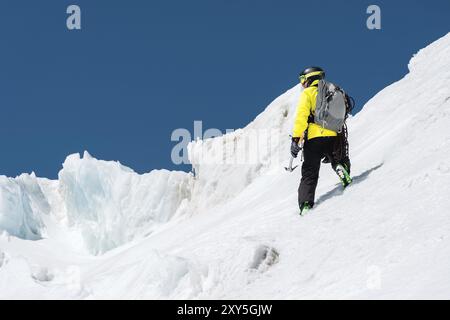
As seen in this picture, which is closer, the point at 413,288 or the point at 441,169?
the point at 413,288

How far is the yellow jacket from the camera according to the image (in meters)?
10.3

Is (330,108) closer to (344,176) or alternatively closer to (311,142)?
(311,142)

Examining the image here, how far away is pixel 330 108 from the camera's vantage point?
34.0 feet

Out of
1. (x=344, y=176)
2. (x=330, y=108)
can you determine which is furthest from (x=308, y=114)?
(x=344, y=176)

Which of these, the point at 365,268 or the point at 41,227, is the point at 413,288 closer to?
the point at 365,268

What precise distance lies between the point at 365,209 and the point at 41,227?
27.1m

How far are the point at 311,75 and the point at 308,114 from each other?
0.67 metres

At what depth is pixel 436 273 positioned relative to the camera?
21.2 ft

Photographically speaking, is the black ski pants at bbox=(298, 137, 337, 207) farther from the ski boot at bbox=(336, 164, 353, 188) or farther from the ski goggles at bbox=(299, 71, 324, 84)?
the ski goggles at bbox=(299, 71, 324, 84)

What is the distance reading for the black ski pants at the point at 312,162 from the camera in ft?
33.4

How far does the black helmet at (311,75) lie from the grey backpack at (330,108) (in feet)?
0.61

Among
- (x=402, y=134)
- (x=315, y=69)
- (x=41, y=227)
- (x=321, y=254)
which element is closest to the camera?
(x=321, y=254)

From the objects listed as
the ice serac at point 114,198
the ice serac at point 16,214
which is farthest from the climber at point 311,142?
the ice serac at point 114,198
